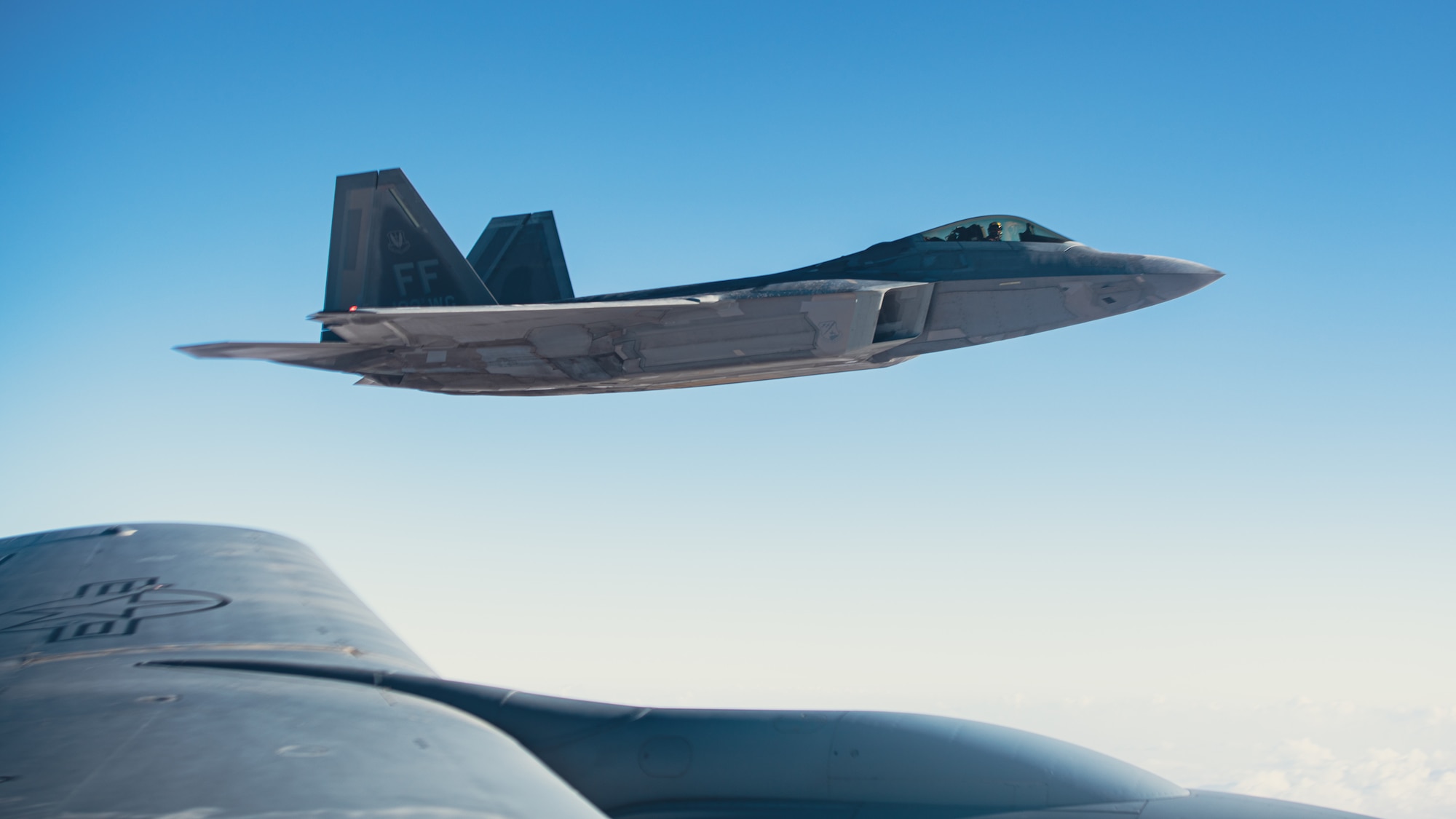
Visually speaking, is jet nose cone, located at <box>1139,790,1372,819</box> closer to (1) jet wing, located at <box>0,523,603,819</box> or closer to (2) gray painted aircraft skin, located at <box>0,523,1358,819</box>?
(2) gray painted aircraft skin, located at <box>0,523,1358,819</box>

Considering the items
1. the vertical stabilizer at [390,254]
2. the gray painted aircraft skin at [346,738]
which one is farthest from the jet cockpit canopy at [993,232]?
the gray painted aircraft skin at [346,738]

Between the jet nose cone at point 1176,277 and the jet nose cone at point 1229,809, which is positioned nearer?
the jet nose cone at point 1229,809

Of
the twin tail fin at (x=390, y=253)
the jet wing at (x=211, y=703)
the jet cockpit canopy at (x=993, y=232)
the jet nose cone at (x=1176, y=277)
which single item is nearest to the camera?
the jet wing at (x=211, y=703)

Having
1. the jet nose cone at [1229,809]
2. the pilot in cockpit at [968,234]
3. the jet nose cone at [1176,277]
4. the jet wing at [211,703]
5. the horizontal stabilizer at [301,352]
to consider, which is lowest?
the jet nose cone at [1229,809]

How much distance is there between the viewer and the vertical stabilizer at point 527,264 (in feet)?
75.3

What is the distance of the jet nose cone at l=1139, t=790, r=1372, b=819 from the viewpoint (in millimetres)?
4938

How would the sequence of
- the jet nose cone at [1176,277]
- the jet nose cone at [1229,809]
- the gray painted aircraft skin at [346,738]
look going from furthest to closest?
the jet nose cone at [1176,277] → the jet nose cone at [1229,809] → the gray painted aircraft skin at [346,738]

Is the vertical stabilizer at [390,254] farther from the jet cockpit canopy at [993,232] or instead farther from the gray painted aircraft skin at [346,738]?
the gray painted aircraft skin at [346,738]

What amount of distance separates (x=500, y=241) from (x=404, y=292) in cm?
452

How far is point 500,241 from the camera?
23516 millimetres

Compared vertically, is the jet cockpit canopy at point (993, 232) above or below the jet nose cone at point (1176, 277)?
above

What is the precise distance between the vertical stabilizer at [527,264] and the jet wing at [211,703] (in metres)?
14.3

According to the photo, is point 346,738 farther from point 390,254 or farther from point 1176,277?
point 390,254

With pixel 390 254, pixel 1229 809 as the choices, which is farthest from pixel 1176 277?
pixel 390 254
